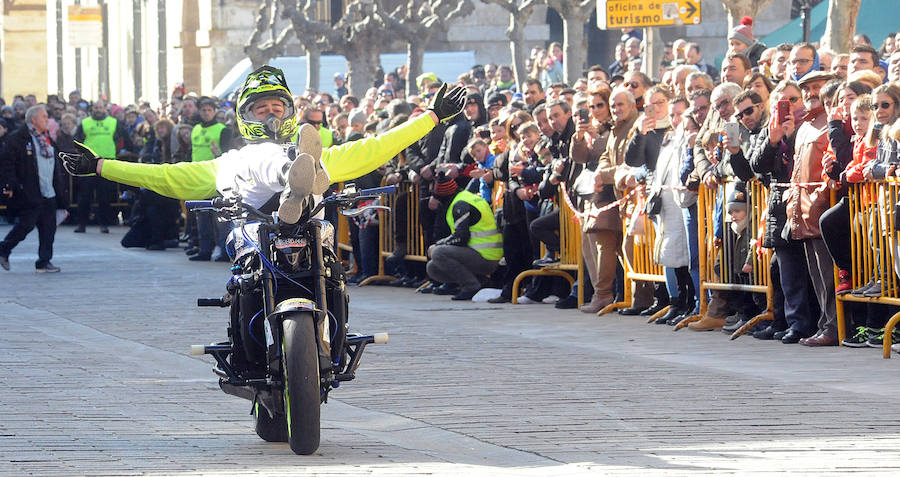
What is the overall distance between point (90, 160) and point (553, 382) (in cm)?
319

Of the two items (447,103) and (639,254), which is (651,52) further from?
(447,103)

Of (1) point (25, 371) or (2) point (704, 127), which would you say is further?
(2) point (704, 127)

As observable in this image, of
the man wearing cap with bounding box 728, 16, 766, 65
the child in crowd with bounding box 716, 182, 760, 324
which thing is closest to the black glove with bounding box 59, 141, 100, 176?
the child in crowd with bounding box 716, 182, 760, 324

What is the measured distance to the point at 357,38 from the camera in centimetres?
Answer: 3750

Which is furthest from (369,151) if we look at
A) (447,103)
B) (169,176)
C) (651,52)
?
(651,52)

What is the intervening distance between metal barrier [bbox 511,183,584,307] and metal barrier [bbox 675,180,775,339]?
71.1 inches

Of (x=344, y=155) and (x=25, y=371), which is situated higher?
(x=344, y=155)

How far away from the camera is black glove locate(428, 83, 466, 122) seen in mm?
8867

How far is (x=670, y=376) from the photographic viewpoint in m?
10.7

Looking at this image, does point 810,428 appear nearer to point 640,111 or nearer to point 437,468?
point 437,468

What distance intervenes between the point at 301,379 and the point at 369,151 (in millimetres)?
1457

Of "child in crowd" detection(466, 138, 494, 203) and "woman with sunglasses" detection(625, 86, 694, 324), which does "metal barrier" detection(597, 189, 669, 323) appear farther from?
"child in crowd" detection(466, 138, 494, 203)

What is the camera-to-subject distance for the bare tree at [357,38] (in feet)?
123

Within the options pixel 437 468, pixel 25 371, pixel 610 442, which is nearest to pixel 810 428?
pixel 610 442
